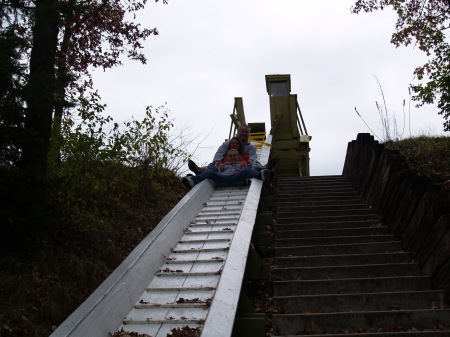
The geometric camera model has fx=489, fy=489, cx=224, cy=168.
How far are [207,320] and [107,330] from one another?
0.71 m

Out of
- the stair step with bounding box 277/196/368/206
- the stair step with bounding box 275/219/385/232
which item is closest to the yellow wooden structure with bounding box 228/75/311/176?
the stair step with bounding box 277/196/368/206

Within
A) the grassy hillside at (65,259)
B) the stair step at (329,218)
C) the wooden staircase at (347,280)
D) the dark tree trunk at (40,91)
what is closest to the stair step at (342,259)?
the wooden staircase at (347,280)

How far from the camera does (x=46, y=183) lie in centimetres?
525

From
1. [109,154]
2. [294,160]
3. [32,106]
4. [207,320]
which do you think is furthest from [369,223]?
[294,160]

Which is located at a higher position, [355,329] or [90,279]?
[90,279]

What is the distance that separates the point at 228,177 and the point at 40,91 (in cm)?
398

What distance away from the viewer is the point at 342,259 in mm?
5934

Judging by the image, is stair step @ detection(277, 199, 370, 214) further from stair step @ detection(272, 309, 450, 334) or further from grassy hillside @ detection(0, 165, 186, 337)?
stair step @ detection(272, 309, 450, 334)

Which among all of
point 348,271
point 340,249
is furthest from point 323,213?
point 348,271

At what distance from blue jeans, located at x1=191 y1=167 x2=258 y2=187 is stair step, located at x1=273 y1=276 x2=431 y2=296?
3227 mm

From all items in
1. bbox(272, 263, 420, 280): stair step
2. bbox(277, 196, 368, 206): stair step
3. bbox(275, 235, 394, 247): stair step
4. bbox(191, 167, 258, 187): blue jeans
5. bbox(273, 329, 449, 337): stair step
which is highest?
bbox(191, 167, 258, 187): blue jeans

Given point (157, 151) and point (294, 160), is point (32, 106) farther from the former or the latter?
point (294, 160)

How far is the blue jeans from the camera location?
834 centimetres

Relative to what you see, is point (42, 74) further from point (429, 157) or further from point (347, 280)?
point (429, 157)
